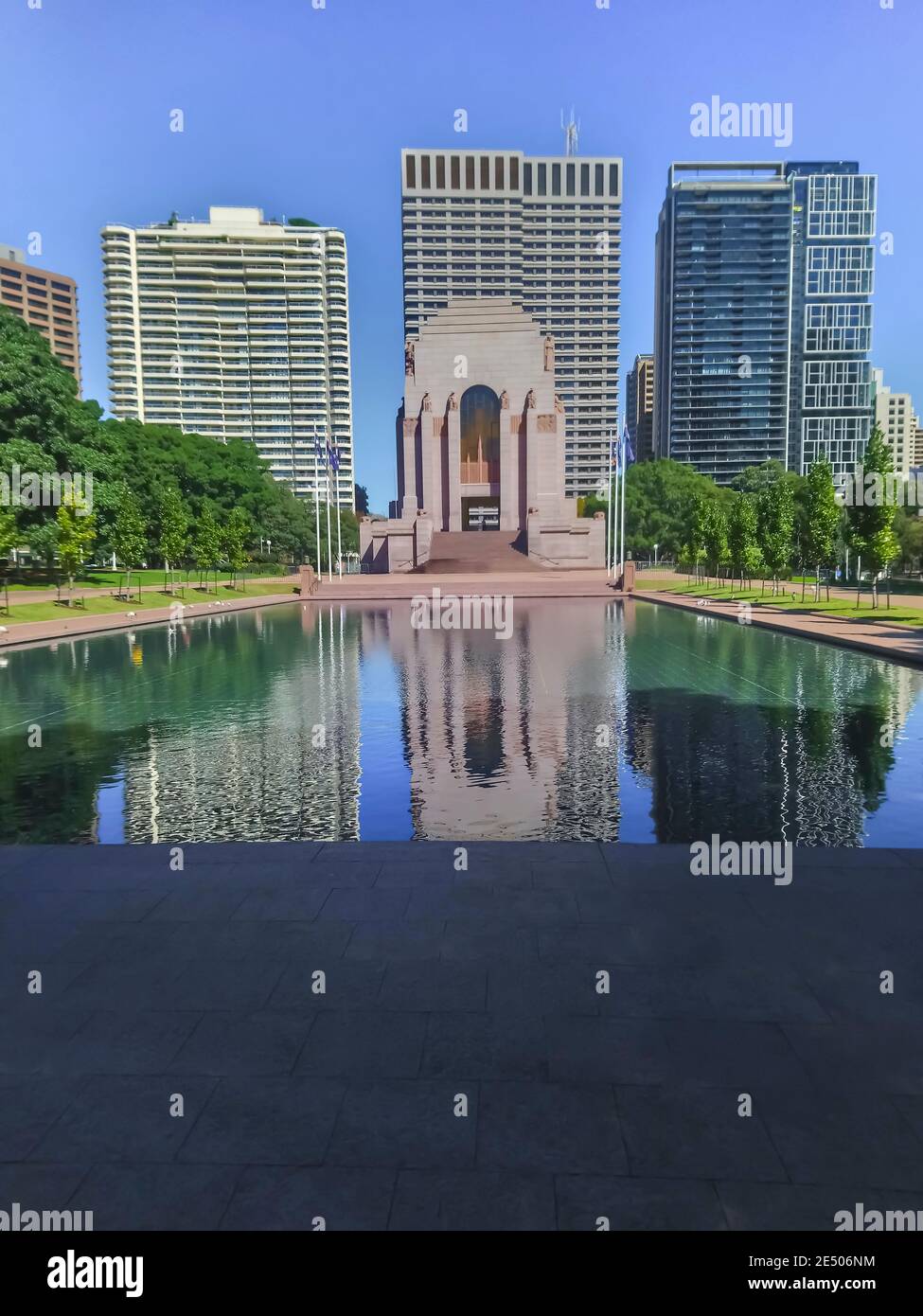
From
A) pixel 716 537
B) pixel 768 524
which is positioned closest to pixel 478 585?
pixel 716 537

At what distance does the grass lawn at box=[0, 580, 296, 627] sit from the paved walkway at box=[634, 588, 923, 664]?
28896 millimetres

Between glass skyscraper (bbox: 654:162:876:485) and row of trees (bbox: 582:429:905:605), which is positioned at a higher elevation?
glass skyscraper (bbox: 654:162:876:485)

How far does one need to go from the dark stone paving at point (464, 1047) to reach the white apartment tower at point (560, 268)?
500ft

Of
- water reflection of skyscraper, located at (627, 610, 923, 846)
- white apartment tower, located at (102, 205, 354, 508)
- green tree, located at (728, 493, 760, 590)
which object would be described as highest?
white apartment tower, located at (102, 205, 354, 508)

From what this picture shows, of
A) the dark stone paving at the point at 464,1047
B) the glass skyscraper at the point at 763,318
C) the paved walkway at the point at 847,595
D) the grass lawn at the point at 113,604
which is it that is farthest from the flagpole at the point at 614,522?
the glass skyscraper at the point at 763,318

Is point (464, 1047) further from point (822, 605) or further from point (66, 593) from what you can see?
point (66, 593)

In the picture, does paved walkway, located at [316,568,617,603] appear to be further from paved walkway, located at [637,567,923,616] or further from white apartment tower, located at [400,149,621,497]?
white apartment tower, located at [400,149,621,497]

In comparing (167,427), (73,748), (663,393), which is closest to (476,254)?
(663,393)

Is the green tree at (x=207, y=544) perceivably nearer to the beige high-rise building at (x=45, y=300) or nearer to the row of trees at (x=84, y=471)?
Answer: the row of trees at (x=84, y=471)

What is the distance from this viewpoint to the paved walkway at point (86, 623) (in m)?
30.4

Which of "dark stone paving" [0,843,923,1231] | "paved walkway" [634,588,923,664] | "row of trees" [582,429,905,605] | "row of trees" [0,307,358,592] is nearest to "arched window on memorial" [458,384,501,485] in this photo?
"row of trees" [582,429,905,605]

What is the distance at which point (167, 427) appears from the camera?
82.6m

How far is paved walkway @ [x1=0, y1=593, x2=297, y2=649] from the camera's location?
30359 millimetres

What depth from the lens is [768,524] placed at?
45.4 metres
